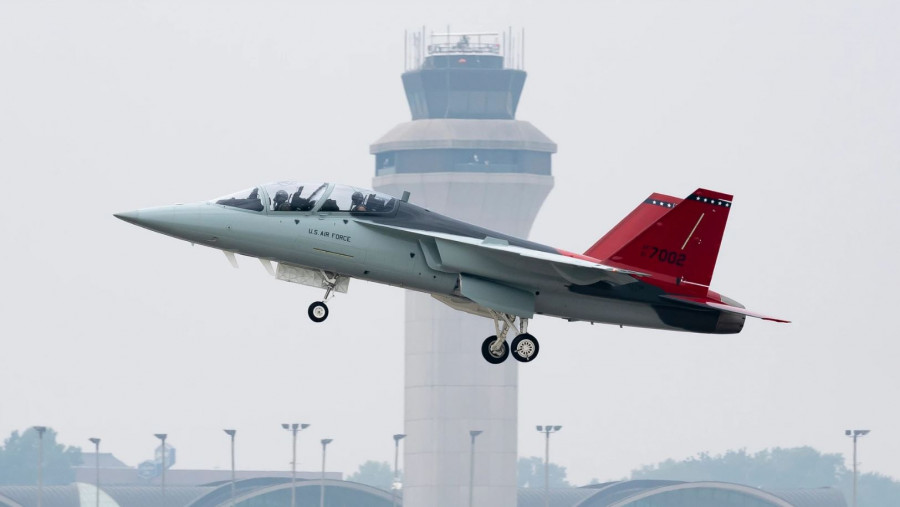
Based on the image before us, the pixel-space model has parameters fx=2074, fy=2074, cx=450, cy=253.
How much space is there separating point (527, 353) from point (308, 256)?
20.9 feet

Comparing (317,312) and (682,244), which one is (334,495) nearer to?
(682,244)

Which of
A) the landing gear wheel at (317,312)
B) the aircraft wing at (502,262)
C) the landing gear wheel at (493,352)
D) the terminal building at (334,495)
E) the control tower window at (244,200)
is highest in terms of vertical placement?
the control tower window at (244,200)

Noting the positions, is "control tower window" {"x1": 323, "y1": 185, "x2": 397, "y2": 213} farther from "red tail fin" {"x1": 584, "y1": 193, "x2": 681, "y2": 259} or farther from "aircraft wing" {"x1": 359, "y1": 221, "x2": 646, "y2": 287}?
"red tail fin" {"x1": 584, "y1": 193, "x2": 681, "y2": 259}

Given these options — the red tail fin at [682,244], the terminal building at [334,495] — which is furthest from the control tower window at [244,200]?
the terminal building at [334,495]

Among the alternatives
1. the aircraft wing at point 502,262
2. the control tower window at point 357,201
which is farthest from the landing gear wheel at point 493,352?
the control tower window at point 357,201

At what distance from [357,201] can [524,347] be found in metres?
5.83

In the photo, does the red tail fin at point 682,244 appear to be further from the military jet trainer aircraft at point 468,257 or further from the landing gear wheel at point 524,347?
the landing gear wheel at point 524,347

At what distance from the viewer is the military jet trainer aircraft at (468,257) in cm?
5334

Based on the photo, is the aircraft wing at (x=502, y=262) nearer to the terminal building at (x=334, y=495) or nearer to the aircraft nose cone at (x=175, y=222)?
the aircraft nose cone at (x=175, y=222)

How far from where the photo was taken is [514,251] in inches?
2115

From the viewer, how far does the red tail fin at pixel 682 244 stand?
56.0 m

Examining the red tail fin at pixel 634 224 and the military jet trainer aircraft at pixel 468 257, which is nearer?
the military jet trainer aircraft at pixel 468 257

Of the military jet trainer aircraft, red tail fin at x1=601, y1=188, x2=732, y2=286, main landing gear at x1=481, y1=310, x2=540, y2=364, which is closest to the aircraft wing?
the military jet trainer aircraft

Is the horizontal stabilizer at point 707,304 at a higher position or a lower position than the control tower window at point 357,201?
lower
